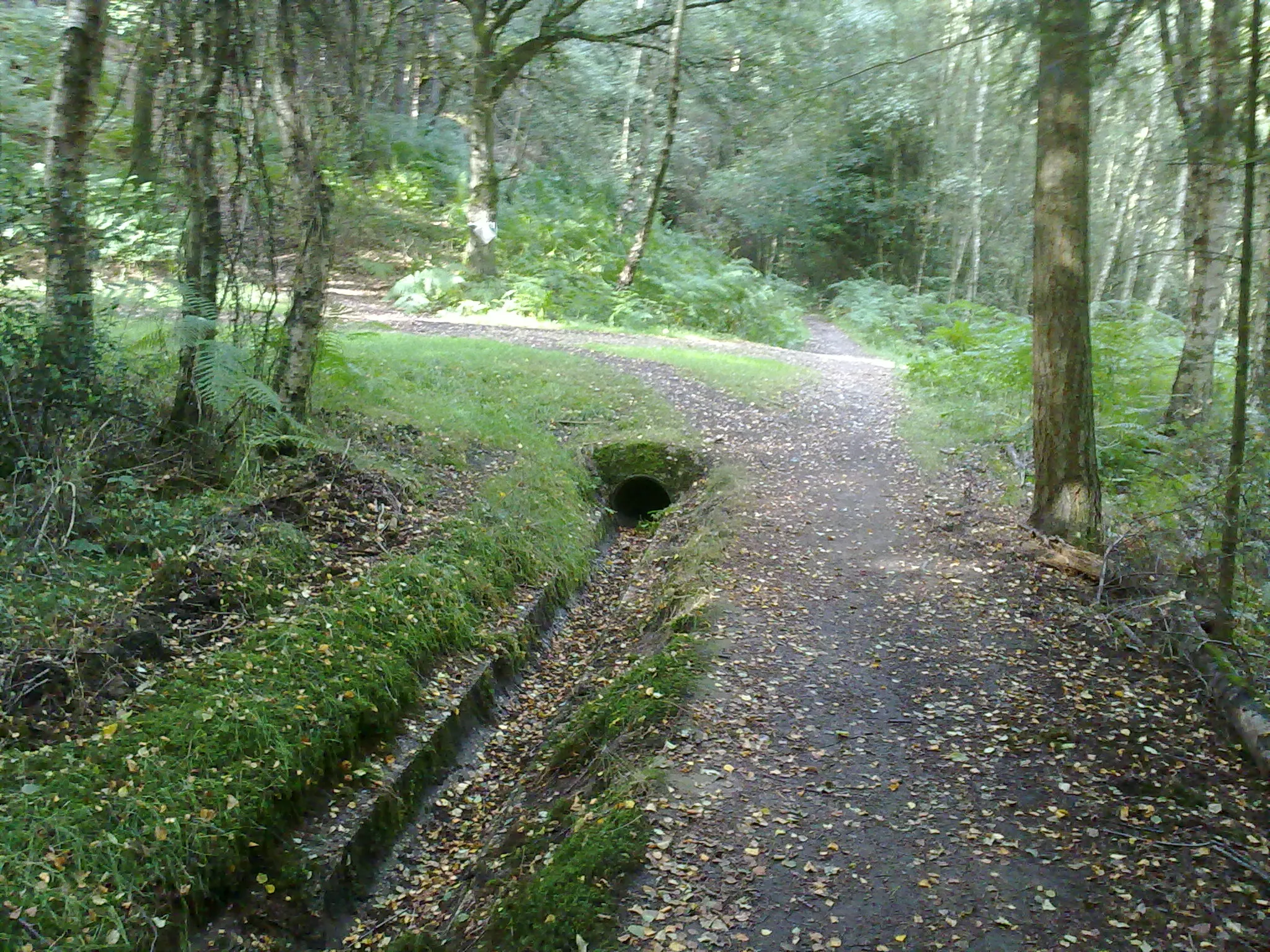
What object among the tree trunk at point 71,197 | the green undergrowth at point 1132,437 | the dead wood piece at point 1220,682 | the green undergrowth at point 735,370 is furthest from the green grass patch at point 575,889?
the green undergrowth at point 735,370

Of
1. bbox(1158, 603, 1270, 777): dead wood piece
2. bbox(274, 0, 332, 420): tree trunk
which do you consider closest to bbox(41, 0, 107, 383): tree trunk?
bbox(274, 0, 332, 420): tree trunk

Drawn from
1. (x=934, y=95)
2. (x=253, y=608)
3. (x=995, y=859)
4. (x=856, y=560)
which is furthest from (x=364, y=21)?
(x=934, y=95)

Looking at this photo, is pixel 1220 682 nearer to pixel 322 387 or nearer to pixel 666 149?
pixel 322 387

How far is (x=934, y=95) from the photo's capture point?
88.5 feet

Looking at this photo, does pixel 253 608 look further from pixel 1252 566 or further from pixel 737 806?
pixel 1252 566

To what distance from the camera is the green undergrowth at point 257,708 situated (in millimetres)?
3863

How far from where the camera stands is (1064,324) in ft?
23.4

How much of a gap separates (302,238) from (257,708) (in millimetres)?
4047

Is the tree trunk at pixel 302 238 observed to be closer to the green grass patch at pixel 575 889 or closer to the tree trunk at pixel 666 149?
the green grass patch at pixel 575 889

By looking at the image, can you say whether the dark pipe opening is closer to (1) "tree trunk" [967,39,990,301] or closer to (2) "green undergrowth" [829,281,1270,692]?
(2) "green undergrowth" [829,281,1270,692]

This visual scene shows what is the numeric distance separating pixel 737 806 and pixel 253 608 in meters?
3.33

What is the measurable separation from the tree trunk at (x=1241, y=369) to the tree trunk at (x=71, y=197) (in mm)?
6939

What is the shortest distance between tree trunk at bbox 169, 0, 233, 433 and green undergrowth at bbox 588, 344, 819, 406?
7835mm

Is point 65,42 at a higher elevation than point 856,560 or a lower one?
higher
